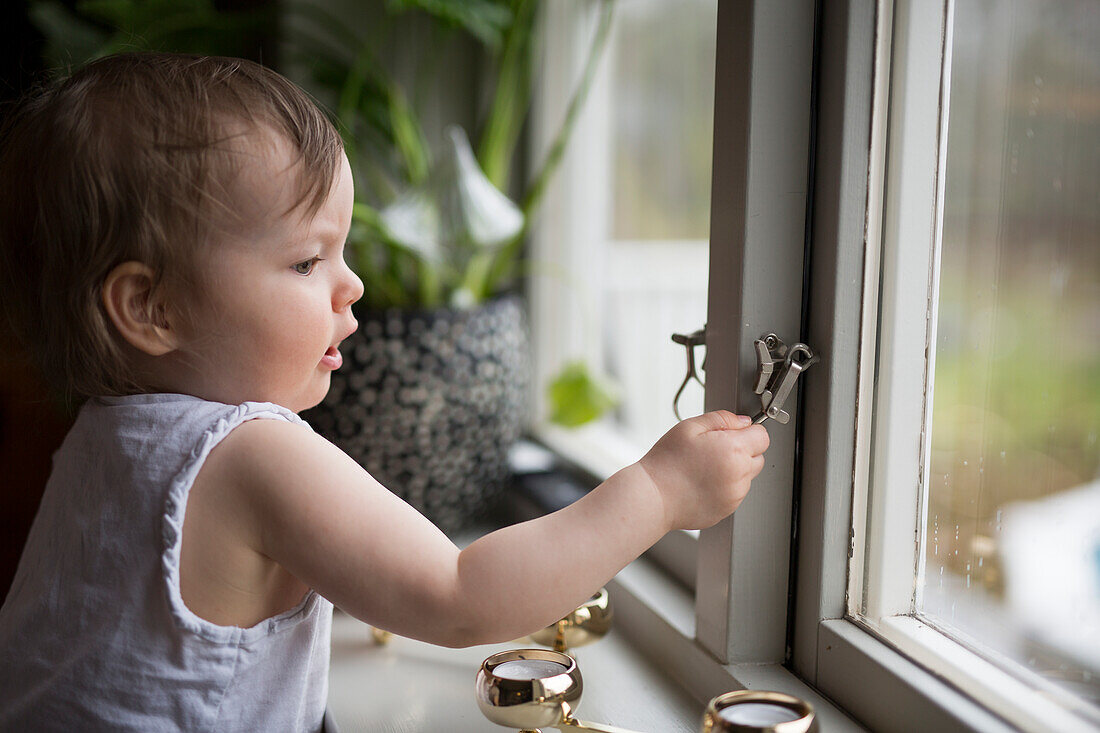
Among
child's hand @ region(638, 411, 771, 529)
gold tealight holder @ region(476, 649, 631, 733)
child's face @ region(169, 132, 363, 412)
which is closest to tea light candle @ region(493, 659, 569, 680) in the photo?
gold tealight holder @ region(476, 649, 631, 733)

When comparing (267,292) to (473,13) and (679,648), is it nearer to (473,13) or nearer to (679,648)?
(679,648)

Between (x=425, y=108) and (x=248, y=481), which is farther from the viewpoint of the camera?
(x=425, y=108)

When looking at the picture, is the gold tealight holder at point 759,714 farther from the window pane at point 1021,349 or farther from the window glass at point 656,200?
the window glass at point 656,200

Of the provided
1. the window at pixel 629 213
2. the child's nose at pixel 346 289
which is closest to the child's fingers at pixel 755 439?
the child's nose at pixel 346 289

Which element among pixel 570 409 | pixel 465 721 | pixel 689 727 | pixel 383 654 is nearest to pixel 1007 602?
pixel 689 727

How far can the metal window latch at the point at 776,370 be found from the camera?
55 centimetres

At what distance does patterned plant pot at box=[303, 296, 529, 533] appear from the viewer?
92cm

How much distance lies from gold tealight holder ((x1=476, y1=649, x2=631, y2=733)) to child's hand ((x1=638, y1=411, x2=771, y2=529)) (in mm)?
114

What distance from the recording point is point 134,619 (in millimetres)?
487

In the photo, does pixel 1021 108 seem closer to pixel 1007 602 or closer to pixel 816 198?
pixel 816 198

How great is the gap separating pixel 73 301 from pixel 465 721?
1.26 feet

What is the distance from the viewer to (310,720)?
22.5 inches

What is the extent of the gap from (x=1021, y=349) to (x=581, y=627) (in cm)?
35

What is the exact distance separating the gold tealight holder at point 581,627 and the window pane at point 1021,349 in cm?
23
